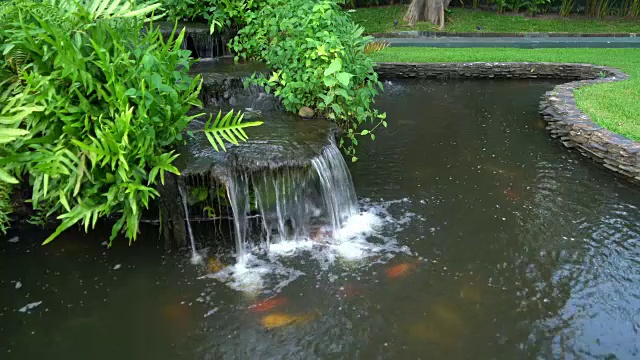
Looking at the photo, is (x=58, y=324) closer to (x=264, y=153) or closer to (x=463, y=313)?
(x=264, y=153)

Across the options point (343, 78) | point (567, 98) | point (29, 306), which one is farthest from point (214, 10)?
A: point (567, 98)

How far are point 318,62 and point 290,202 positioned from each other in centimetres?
177

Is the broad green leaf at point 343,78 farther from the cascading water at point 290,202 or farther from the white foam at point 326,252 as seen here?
the white foam at point 326,252

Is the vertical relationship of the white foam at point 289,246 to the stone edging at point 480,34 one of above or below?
below

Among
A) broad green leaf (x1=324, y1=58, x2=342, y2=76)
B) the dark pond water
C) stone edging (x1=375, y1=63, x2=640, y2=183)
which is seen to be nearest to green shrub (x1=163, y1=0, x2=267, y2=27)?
broad green leaf (x1=324, y1=58, x2=342, y2=76)

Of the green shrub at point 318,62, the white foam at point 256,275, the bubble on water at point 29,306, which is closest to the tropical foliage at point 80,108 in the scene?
the bubble on water at point 29,306

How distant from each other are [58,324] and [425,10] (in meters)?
16.5

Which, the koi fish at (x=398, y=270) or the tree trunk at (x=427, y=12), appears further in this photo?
the tree trunk at (x=427, y=12)

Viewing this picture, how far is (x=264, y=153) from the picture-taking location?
4930 millimetres

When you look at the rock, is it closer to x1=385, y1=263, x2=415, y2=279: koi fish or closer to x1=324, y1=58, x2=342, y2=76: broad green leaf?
x1=324, y1=58, x2=342, y2=76: broad green leaf

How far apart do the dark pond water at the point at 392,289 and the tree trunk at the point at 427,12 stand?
1255 centimetres

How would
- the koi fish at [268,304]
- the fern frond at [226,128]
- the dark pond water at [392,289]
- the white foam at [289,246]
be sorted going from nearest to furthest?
the dark pond water at [392,289] → the koi fish at [268,304] → the fern frond at [226,128] → the white foam at [289,246]

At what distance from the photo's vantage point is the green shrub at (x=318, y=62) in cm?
570

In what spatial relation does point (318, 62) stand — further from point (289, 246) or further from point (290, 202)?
point (289, 246)
